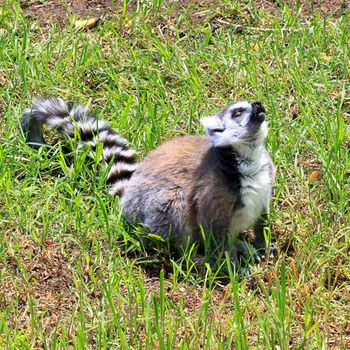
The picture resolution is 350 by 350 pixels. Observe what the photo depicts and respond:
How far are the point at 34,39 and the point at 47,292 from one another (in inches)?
107

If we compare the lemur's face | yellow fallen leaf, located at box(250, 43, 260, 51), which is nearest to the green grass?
yellow fallen leaf, located at box(250, 43, 260, 51)

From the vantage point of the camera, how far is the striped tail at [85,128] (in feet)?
19.4

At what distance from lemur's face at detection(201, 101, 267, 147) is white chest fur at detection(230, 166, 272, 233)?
197 mm

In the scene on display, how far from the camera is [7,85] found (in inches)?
269

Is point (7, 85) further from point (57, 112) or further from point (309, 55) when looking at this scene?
point (309, 55)

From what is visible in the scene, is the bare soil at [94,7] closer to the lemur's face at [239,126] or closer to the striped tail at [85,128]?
the striped tail at [85,128]

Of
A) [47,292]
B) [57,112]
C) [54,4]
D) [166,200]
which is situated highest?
[54,4]

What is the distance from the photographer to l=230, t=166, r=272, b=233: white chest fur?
527 centimetres

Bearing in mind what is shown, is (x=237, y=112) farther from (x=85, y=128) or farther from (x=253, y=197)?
(x=85, y=128)

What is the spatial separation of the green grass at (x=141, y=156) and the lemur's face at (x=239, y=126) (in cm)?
59

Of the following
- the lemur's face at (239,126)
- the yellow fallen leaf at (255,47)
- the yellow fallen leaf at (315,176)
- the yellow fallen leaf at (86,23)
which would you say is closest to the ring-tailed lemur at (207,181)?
the lemur's face at (239,126)

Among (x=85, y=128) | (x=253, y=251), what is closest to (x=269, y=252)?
(x=253, y=251)

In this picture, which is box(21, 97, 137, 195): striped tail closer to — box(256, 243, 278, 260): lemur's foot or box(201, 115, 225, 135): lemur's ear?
box(201, 115, 225, 135): lemur's ear

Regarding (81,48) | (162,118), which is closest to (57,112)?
(162,118)
